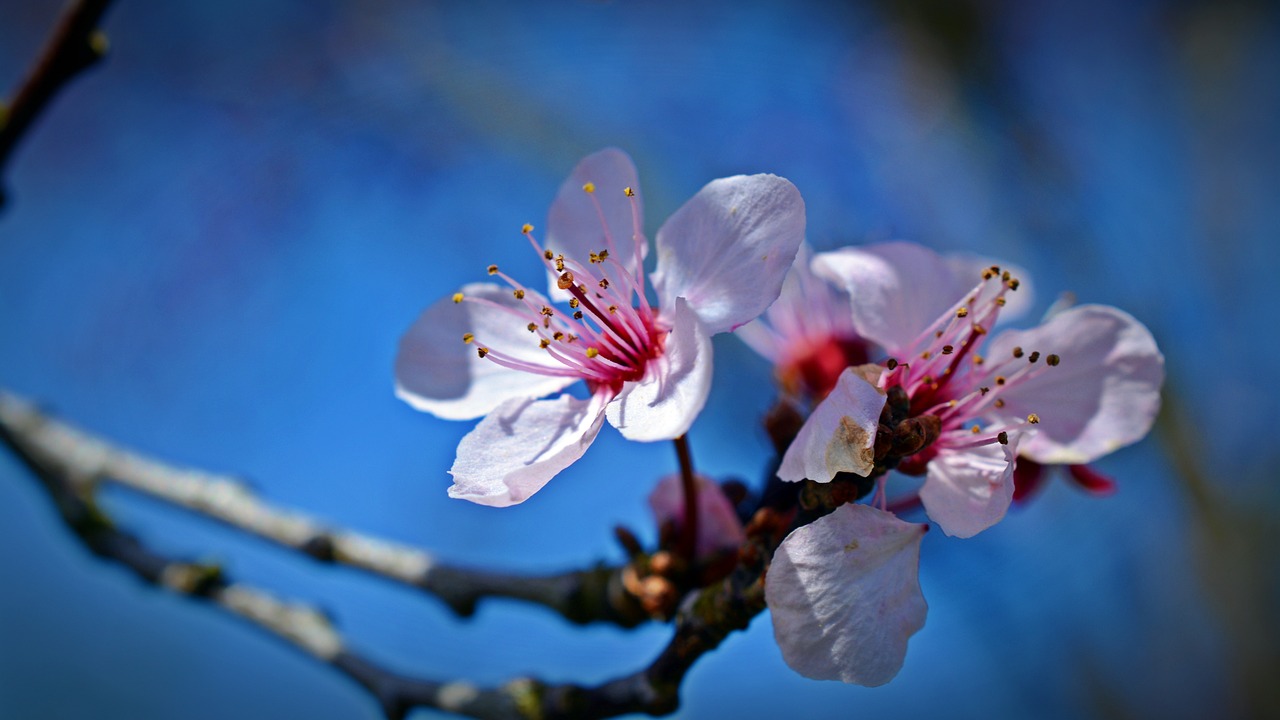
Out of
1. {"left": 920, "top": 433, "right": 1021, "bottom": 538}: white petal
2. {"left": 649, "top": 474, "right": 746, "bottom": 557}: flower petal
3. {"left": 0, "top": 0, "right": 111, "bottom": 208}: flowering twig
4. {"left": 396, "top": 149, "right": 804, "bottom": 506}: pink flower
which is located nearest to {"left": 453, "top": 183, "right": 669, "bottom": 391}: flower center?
{"left": 396, "top": 149, "right": 804, "bottom": 506}: pink flower

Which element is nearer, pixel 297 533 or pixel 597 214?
pixel 597 214

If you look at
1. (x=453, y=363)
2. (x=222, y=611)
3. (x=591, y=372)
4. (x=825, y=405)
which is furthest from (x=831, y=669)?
(x=222, y=611)

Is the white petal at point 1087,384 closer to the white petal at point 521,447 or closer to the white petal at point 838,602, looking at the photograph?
the white petal at point 838,602

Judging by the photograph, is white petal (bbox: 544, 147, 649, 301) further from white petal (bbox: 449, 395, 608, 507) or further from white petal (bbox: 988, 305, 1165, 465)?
white petal (bbox: 988, 305, 1165, 465)

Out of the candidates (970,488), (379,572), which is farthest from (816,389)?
(379,572)

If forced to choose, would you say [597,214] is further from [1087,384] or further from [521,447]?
[1087,384]

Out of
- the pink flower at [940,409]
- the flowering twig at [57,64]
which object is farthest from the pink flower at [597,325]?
the flowering twig at [57,64]
